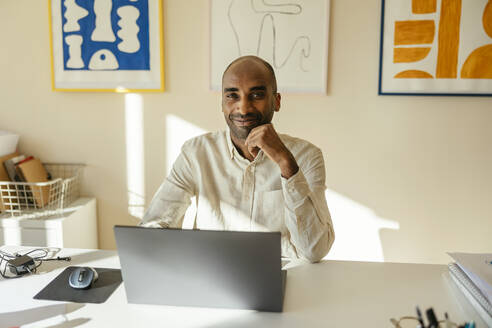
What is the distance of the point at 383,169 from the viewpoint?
2.40m

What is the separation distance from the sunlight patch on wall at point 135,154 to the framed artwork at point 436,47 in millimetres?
1430

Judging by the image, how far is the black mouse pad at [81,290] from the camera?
3.54 ft

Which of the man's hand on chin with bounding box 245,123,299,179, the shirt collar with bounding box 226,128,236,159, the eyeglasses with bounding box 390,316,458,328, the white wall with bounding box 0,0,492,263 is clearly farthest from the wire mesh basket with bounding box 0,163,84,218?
the eyeglasses with bounding box 390,316,458,328

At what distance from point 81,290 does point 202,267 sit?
0.40 metres

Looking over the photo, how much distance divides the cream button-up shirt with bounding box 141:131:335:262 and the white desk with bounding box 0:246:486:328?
0.95 ft

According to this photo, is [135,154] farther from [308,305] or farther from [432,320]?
[432,320]

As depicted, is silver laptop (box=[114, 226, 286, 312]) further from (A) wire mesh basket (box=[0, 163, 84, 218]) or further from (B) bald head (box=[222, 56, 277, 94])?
(A) wire mesh basket (box=[0, 163, 84, 218])

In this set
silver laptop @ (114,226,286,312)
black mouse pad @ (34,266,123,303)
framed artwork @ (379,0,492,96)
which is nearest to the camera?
silver laptop @ (114,226,286,312)

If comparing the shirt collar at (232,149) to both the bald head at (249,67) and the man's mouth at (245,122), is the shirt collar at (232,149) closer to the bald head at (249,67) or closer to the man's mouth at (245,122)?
the man's mouth at (245,122)

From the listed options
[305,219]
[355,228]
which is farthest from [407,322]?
[355,228]

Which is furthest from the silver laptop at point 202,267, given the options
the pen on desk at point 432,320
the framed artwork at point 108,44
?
the framed artwork at point 108,44

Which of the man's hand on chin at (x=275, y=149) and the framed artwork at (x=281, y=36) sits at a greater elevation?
the framed artwork at (x=281, y=36)

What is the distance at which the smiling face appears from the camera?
1.46 meters

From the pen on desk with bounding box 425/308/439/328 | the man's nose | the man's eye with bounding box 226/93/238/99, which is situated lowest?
the pen on desk with bounding box 425/308/439/328
